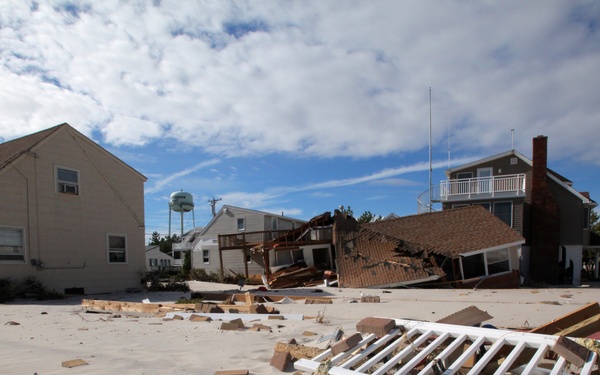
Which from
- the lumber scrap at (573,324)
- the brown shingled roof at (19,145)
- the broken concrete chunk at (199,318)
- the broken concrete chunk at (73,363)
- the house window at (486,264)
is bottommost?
the house window at (486,264)

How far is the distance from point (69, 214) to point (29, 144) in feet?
9.30

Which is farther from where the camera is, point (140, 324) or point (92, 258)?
point (92, 258)

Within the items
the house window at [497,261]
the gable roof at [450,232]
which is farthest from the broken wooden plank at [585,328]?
the house window at [497,261]

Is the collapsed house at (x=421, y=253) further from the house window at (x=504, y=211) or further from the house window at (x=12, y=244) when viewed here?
the house window at (x=12, y=244)

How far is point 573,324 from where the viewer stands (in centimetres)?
491

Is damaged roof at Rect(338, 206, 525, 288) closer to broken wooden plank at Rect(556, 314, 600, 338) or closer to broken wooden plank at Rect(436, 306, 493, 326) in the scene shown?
broken wooden plank at Rect(436, 306, 493, 326)

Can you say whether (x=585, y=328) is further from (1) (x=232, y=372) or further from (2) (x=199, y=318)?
(2) (x=199, y=318)

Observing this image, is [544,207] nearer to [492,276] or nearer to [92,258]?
[492,276]

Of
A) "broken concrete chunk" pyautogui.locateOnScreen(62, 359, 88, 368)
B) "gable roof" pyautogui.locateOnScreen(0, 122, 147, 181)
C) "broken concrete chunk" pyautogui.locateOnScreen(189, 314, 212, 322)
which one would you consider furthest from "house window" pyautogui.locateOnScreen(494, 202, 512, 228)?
"broken concrete chunk" pyautogui.locateOnScreen(62, 359, 88, 368)

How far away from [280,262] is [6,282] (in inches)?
749

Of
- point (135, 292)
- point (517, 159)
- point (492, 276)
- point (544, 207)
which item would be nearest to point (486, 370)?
point (135, 292)

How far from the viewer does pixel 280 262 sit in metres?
30.1

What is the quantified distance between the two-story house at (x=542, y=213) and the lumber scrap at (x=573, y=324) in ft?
69.6

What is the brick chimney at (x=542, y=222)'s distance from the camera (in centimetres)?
2427
